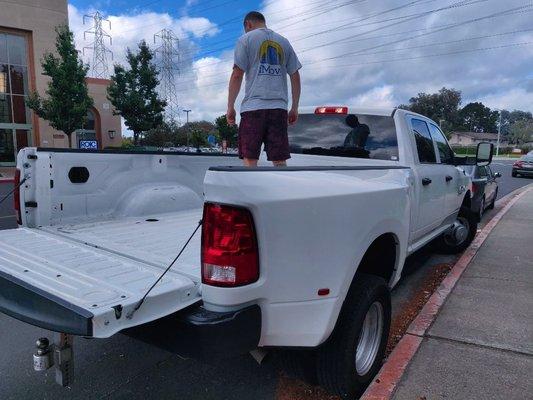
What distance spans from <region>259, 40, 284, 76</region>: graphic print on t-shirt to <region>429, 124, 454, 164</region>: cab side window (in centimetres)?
223

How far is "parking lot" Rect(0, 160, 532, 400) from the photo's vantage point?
9.33 feet

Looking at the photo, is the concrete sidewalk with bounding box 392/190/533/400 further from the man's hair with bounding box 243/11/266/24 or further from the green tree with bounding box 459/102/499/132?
the green tree with bounding box 459/102/499/132

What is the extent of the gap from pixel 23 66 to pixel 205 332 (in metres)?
30.2

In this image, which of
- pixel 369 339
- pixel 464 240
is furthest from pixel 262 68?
pixel 464 240

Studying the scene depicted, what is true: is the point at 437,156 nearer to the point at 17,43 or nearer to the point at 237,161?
the point at 237,161

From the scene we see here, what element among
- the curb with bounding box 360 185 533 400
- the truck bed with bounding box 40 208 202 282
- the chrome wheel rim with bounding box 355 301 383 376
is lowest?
the curb with bounding box 360 185 533 400

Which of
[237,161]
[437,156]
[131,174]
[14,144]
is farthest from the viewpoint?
[14,144]

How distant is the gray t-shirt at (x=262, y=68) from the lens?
11.9 ft

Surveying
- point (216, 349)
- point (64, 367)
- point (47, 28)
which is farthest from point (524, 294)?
point (47, 28)

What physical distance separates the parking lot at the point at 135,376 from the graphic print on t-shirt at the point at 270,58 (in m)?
2.30

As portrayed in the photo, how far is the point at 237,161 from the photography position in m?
5.29

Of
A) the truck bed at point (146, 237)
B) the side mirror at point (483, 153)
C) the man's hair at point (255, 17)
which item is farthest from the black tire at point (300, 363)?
the side mirror at point (483, 153)

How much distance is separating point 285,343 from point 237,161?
11.0 ft

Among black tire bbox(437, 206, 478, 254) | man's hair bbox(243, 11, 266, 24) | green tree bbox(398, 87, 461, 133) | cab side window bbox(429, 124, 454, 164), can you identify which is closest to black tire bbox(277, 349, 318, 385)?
man's hair bbox(243, 11, 266, 24)
